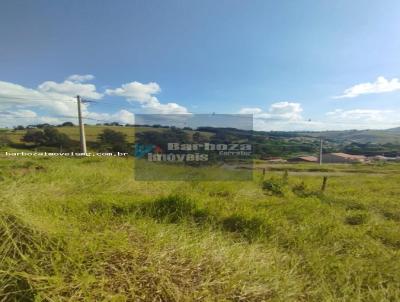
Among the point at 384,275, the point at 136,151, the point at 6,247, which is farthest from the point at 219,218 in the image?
the point at 136,151

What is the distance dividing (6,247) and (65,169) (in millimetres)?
6952

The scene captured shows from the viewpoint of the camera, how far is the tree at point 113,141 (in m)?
24.3

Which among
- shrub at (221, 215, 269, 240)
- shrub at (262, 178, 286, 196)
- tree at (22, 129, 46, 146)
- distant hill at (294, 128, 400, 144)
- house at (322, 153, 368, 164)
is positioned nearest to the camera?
shrub at (221, 215, 269, 240)

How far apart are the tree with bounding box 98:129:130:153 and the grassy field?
1968cm

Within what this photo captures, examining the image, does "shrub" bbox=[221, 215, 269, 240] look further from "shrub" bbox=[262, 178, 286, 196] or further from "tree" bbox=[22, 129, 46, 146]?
"tree" bbox=[22, 129, 46, 146]

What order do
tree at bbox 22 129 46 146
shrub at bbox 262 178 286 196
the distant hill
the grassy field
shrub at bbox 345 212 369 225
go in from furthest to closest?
1. the distant hill
2. tree at bbox 22 129 46 146
3. shrub at bbox 262 178 286 196
4. shrub at bbox 345 212 369 225
5. the grassy field

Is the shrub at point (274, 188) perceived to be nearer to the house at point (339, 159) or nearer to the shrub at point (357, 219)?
the shrub at point (357, 219)

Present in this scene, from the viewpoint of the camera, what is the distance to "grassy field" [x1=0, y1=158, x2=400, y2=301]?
2.25 metres

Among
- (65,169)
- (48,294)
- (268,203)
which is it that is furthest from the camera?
(65,169)

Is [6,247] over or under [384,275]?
over

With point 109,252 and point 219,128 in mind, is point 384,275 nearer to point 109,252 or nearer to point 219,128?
point 109,252

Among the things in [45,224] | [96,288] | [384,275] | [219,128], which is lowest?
[384,275]

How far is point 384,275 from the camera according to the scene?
3.35 metres

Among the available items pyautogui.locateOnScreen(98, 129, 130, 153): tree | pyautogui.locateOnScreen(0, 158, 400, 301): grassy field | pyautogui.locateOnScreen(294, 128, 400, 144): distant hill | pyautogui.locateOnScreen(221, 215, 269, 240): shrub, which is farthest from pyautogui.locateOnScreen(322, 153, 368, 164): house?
pyautogui.locateOnScreen(221, 215, 269, 240): shrub
